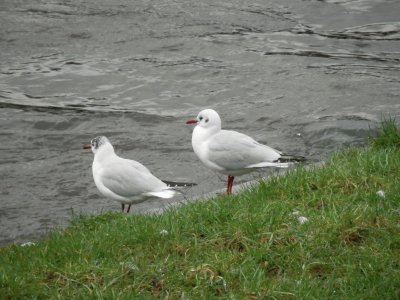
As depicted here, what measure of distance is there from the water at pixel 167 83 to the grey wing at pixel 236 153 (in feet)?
3.51

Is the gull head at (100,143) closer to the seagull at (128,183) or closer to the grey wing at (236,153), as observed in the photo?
the seagull at (128,183)

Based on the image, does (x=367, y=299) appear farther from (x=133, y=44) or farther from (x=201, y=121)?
(x=133, y=44)

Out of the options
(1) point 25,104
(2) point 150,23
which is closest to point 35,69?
(1) point 25,104

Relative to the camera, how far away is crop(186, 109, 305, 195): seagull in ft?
28.0

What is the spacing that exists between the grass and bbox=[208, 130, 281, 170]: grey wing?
4.34ft

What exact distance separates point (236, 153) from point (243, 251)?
2658 mm

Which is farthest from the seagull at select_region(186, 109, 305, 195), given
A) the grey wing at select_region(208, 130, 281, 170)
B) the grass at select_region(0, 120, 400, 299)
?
the grass at select_region(0, 120, 400, 299)

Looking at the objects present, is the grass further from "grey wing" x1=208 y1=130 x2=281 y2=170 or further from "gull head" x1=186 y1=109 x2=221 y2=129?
"gull head" x1=186 y1=109 x2=221 y2=129

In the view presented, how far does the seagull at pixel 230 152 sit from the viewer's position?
336 inches

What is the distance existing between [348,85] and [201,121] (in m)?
5.12

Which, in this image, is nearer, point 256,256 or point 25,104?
point 256,256

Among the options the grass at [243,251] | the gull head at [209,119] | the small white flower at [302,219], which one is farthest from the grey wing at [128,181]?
the small white flower at [302,219]

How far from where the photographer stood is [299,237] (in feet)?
19.5

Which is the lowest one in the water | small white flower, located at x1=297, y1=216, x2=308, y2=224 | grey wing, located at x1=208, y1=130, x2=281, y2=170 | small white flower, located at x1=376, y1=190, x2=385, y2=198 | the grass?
the water
